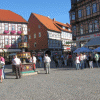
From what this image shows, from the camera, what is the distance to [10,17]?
37750 mm

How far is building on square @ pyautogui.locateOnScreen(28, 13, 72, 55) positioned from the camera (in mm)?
45438

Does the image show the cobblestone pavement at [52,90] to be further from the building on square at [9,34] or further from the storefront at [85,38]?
the building on square at [9,34]

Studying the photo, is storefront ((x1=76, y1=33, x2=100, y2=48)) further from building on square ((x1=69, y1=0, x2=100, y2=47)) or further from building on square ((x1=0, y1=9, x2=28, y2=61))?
building on square ((x1=0, y1=9, x2=28, y2=61))

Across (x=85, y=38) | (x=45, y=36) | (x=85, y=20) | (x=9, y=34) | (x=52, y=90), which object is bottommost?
(x=52, y=90)

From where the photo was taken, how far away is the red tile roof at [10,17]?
36394 millimetres

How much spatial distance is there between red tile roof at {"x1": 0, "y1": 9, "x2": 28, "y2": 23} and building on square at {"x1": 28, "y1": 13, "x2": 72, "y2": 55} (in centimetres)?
881

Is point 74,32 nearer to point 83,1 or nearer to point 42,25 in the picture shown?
point 83,1

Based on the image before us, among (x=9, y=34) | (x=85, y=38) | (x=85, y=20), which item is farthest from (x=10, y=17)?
(x=85, y=38)

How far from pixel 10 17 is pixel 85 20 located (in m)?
18.7

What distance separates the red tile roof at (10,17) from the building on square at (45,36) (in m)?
8.81

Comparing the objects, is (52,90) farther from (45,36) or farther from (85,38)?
(45,36)

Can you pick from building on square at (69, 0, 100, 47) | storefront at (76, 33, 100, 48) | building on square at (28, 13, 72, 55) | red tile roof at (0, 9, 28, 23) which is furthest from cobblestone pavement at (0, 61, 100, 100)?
building on square at (28, 13, 72, 55)

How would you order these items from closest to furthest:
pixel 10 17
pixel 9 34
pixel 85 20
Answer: pixel 85 20 < pixel 9 34 < pixel 10 17

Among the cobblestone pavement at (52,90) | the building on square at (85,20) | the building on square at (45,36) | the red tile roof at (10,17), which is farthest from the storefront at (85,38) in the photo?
the cobblestone pavement at (52,90)
